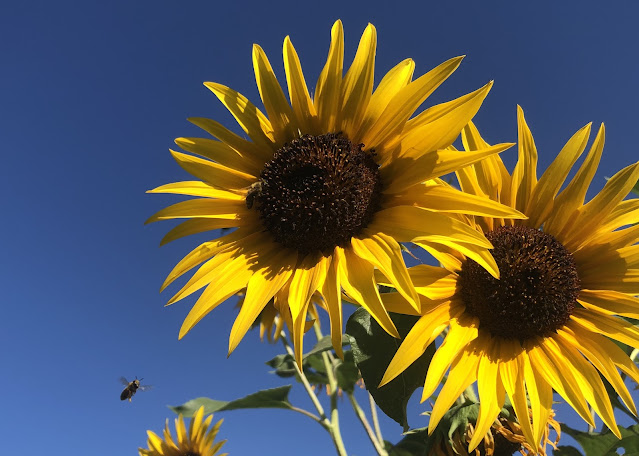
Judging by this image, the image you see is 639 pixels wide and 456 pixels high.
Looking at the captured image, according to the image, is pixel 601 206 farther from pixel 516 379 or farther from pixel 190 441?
pixel 190 441

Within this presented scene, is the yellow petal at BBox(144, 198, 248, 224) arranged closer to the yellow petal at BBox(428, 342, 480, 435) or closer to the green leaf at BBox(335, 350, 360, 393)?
the yellow petal at BBox(428, 342, 480, 435)

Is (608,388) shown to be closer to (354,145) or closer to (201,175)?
(354,145)

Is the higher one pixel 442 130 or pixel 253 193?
pixel 253 193

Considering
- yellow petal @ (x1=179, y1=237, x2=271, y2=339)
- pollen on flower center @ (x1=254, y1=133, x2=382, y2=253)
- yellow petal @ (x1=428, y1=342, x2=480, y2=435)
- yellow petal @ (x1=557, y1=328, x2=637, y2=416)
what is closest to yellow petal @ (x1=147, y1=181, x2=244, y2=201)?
pollen on flower center @ (x1=254, y1=133, x2=382, y2=253)

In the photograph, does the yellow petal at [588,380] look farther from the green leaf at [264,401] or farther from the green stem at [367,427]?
the green leaf at [264,401]

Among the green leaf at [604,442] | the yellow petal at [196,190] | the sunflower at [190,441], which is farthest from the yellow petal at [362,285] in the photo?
the sunflower at [190,441]

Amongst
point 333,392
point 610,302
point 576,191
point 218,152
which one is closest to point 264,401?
point 333,392

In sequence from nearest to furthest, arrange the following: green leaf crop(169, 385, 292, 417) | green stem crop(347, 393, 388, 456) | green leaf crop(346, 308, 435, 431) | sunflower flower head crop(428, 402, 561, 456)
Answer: green leaf crop(346, 308, 435, 431)
sunflower flower head crop(428, 402, 561, 456)
green stem crop(347, 393, 388, 456)
green leaf crop(169, 385, 292, 417)
